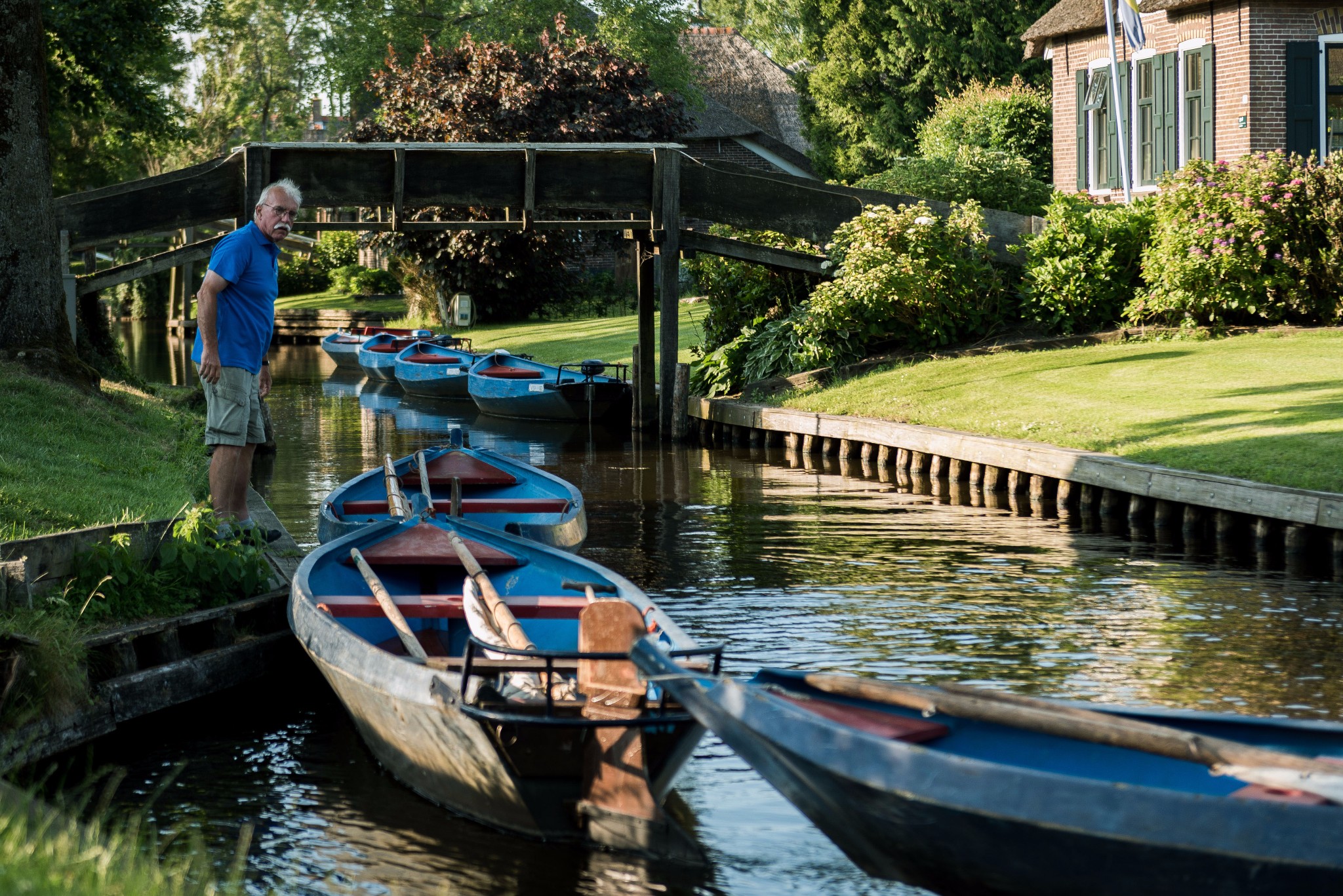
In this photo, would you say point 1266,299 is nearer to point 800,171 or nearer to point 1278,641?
point 1278,641

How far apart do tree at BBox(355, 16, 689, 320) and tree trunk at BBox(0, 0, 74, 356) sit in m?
19.1

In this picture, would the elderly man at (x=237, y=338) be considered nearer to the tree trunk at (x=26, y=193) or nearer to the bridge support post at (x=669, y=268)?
the tree trunk at (x=26, y=193)

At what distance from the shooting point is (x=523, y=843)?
576 cm

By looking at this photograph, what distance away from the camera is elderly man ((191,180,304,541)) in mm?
8523

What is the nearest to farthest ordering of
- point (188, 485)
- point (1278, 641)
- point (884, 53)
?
1. point (1278, 641)
2. point (188, 485)
3. point (884, 53)

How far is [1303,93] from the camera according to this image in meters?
22.3

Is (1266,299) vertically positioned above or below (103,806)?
above

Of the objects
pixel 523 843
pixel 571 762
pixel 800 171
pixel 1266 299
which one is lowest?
pixel 523 843

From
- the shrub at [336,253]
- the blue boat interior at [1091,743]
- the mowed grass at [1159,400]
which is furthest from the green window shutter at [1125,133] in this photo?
the shrub at [336,253]

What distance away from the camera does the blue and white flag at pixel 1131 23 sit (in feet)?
76.1

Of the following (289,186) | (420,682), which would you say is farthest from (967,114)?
(420,682)

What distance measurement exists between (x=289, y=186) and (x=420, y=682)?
4.08m

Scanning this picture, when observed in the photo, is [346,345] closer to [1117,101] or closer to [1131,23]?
[1117,101]

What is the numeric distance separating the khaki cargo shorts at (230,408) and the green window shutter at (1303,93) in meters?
18.7
